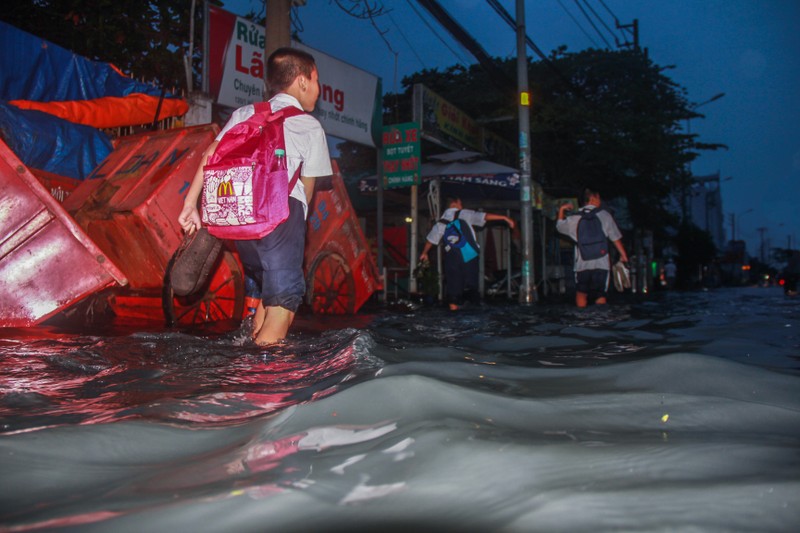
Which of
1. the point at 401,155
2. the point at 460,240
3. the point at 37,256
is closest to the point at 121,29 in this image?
the point at 401,155

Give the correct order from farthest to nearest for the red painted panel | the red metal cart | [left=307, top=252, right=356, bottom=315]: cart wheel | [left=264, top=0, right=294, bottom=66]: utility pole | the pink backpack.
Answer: [left=264, top=0, right=294, bottom=66]: utility pole, [left=307, top=252, right=356, bottom=315]: cart wheel, the red metal cart, the red painted panel, the pink backpack

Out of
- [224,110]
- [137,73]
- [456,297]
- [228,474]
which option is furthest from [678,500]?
[137,73]

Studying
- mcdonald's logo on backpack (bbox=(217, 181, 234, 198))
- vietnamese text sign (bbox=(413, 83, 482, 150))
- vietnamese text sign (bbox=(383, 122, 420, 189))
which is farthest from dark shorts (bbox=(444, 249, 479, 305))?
vietnamese text sign (bbox=(413, 83, 482, 150))

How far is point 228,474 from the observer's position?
3.91 feet

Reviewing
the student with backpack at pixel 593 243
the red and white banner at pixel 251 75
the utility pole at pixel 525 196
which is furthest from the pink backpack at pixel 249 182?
the utility pole at pixel 525 196

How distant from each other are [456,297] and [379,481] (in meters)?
7.10

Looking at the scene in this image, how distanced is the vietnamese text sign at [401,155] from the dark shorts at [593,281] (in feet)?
15.9

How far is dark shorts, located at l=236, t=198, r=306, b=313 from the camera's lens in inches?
124

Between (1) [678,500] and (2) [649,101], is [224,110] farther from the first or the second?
(2) [649,101]

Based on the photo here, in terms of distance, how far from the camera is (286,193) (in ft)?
10.0

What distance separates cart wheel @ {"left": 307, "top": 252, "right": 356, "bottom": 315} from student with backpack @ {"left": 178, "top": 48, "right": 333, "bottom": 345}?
2612 mm

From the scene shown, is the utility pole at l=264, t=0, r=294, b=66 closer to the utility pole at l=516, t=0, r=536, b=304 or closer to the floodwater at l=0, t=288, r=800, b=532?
the floodwater at l=0, t=288, r=800, b=532

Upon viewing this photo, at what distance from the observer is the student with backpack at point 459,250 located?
8.06 m

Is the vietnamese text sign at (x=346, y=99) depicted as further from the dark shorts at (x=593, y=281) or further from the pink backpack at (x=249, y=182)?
the pink backpack at (x=249, y=182)
